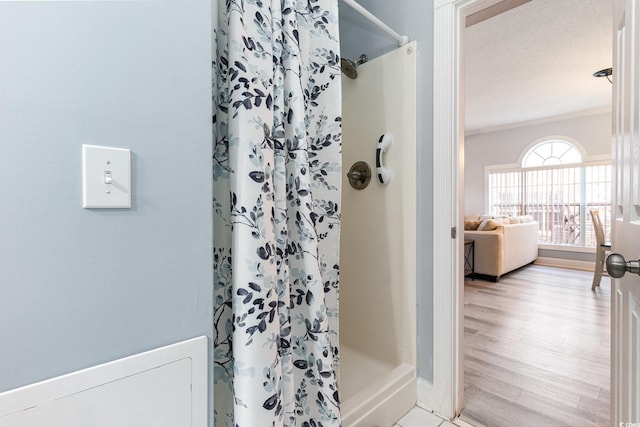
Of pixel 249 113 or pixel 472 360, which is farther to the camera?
pixel 472 360

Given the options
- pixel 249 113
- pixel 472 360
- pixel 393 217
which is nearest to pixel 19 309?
pixel 249 113

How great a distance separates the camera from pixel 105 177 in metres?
0.52

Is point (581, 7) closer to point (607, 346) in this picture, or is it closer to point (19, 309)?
point (607, 346)

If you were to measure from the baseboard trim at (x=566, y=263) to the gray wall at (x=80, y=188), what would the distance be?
6.40 m

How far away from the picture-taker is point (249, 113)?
2.52 ft

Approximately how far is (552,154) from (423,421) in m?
6.09

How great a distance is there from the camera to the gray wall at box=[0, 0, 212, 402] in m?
0.46

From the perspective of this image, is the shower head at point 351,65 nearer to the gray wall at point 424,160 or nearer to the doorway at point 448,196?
the gray wall at point 424,160

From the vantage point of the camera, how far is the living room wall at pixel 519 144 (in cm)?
498

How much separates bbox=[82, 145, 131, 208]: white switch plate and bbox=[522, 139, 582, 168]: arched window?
22.3ft

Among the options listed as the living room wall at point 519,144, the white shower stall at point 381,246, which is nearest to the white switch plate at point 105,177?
the white shower stall at point 381,246

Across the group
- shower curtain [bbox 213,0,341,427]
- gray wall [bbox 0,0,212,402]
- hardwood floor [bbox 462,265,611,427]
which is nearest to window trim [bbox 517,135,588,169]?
hardwood floor [bbox 462,265,611,427]

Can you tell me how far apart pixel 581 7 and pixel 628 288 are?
110 inches

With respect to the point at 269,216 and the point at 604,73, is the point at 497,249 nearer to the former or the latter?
the point at 604,73
